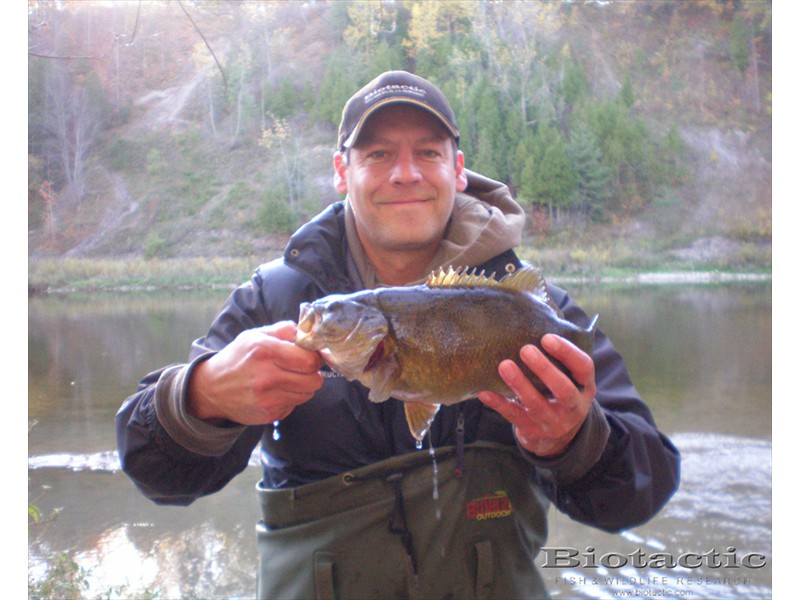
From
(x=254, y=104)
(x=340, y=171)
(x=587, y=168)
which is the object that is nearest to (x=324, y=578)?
(x=340, y=171)

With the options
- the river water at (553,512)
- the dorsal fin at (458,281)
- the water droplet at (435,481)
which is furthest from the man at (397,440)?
the river water at (553,512)

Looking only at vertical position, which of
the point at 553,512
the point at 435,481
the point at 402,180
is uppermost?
the point at 402,180

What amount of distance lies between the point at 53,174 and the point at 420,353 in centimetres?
595

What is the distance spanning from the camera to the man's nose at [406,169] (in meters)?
2.03

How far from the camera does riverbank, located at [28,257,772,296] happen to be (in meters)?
6.31

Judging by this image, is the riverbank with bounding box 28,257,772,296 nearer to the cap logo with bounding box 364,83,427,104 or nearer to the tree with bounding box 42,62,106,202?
the tree with bounding box 42,62,106,202

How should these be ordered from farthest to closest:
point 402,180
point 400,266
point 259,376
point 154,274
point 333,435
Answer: point 154,274
point 400,266
point 402,180
point 333,435
point 259,376

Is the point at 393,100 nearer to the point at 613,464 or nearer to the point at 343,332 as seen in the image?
the point at 343,332

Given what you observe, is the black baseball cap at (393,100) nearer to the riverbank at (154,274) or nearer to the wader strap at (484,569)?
the wader strap at (484,569)

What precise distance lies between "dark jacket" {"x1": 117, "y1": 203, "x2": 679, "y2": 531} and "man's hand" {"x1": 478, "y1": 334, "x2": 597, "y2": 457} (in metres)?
0.10

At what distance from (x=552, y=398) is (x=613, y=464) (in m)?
0.39

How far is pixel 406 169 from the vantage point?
6.74 feet
